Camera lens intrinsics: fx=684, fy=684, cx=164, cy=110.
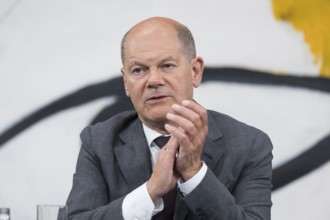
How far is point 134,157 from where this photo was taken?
2.03 meters

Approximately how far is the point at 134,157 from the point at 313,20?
119 centimetres

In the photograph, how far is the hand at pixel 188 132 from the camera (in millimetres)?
1723

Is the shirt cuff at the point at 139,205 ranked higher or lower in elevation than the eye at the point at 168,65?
lower

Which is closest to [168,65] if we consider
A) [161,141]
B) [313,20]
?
[161,141]

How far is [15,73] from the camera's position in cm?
292

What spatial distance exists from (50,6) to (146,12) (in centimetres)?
42

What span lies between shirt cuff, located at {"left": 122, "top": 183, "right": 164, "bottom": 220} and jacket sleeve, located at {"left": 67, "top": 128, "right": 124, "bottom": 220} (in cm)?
2

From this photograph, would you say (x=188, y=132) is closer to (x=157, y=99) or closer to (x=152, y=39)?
(x=157, y=99)

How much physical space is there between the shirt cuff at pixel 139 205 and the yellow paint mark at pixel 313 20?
1.26 meters

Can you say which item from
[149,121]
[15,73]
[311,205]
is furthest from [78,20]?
[311,205]

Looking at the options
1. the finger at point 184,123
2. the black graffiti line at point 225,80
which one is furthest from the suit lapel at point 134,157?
the black graffiti line at point 225,80

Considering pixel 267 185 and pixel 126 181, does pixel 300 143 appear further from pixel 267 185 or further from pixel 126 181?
pixel 126 181

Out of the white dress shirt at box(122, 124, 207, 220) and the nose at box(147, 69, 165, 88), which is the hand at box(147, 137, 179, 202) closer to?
the white dress shirt at box(122, 124, 207, 220)

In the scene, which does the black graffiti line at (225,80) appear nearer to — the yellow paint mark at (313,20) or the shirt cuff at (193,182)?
the yellow paint mark at (313,20)
